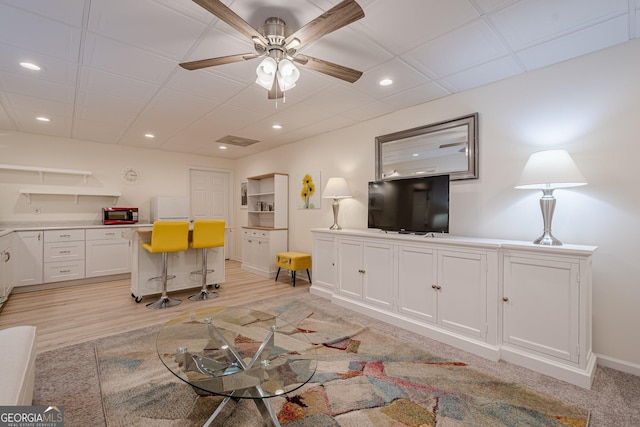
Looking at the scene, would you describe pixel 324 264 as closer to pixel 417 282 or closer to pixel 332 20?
pixel 417 282

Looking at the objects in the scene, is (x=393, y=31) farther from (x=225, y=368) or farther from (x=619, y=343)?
(x=619, y=343)

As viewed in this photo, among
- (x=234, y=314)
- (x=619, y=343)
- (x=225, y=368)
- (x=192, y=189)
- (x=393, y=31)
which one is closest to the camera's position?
(x=225, y=368)

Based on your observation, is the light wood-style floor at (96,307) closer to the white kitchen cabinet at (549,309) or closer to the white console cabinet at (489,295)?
the white console cabinet at (489,295)

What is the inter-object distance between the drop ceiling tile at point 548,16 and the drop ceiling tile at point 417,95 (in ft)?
2.97

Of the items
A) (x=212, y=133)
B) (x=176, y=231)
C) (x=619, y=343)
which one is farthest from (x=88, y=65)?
(x=619, y=343)

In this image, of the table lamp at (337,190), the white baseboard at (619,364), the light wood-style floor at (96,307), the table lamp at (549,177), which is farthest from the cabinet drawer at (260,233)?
the white baseboard at (619,364)

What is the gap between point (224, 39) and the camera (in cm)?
222

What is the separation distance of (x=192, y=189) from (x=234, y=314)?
16.5ft

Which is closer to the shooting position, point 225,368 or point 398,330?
point 225,368

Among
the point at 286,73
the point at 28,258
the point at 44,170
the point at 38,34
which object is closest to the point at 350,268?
the point at 286,73

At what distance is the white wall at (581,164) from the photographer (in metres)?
2.25

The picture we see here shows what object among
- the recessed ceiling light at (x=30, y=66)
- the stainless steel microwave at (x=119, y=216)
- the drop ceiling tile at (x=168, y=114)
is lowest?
the stainless steel microwave at (x=119, y=216)

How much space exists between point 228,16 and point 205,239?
3028mm

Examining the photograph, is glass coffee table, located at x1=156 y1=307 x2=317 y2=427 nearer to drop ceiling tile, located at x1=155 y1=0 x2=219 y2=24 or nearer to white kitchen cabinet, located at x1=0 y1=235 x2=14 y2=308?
drop ceiling tile, located at x1=155 y1=0 x2=219 y2=24
